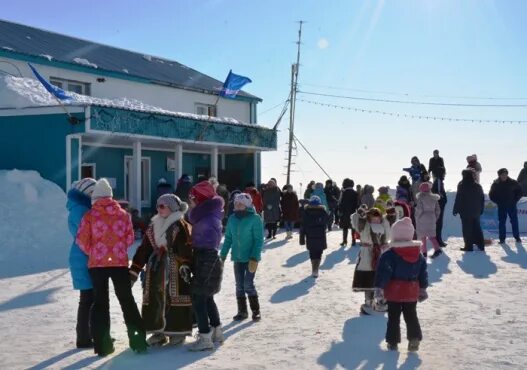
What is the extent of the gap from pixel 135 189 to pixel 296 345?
1354 centimetres

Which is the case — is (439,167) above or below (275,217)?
above

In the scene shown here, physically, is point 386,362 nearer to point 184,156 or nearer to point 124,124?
point 124,124

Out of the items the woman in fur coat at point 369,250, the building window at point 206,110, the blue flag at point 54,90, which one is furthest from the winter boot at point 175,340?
the building window at point 206,110

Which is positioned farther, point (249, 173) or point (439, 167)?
point (249, 173)

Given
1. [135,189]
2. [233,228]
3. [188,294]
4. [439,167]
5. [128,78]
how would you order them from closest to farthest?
1. [188,294]
2. [233,228]
3. [439,167]
4. [135,189]
5. [128,78]

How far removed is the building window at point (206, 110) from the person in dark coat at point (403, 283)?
21.0m

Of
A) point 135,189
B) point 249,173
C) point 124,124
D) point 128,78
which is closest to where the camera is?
point 124,124

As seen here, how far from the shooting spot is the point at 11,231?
14258mm

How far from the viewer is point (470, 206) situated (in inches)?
567

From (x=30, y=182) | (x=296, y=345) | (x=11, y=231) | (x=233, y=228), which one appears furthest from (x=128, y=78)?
(x=296, y=345)

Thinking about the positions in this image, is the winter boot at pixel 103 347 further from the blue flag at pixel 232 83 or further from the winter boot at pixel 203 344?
the blue flag at pixel 232 83

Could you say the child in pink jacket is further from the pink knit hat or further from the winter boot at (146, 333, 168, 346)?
the pink knit hat

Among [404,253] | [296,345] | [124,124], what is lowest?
[296,345]

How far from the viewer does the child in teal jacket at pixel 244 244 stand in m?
7.89
